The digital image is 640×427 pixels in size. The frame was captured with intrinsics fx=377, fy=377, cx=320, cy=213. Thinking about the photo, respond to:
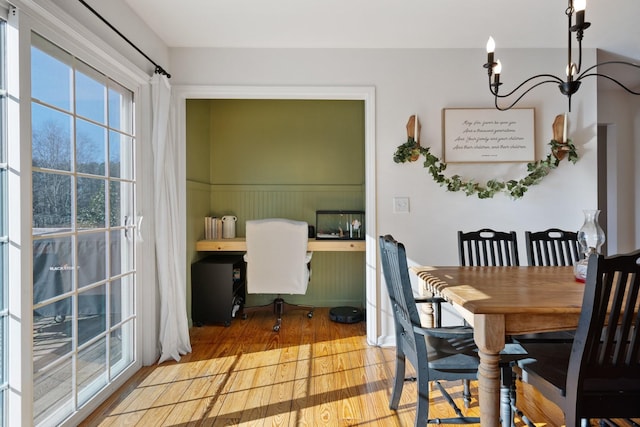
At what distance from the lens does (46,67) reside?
A: 1.73 metres

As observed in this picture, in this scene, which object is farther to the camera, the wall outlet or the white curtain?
the wall outlet

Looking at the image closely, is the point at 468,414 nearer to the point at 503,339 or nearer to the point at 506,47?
the point at 503,339

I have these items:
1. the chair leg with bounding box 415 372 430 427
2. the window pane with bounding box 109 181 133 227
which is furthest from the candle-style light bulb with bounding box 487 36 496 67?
the window pane with bounding box 109 181 133 227

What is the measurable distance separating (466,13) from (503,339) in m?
2.12

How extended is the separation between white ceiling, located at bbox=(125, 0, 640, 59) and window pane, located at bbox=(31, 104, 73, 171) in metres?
1.02

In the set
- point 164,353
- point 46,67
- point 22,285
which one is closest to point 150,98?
point 46,67

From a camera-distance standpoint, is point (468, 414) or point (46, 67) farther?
point (468, 414)

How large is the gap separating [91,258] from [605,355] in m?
2.37

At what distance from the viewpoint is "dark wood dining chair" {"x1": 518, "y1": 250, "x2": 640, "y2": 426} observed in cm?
121

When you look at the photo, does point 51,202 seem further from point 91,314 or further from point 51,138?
point 91,314

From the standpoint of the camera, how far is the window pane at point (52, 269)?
1658 mm

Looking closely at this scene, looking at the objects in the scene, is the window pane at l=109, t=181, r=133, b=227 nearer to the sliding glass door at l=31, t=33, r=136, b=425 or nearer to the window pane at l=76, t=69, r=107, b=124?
the sliding glass door at l=31, t=33, r=136, b=425

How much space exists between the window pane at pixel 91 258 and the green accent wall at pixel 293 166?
6.52 ft

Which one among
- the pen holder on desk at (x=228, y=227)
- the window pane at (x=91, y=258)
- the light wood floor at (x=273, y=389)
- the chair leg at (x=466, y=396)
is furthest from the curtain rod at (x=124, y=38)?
the chair leg at (x=466, y=396)
